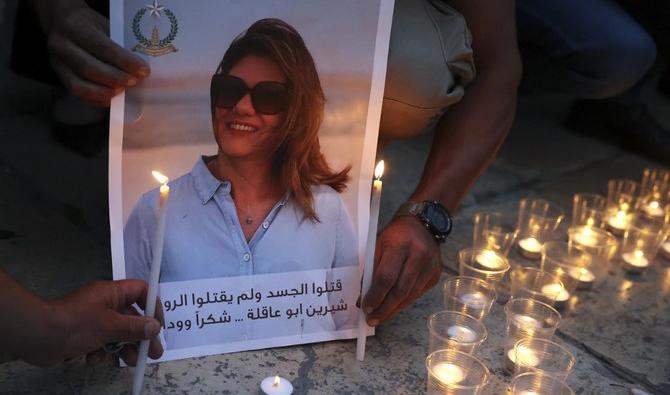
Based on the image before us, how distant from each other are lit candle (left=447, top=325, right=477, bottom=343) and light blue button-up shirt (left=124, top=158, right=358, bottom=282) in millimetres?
268

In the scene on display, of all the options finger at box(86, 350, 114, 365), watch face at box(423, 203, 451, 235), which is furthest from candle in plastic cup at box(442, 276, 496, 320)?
finger at box(86, 350, 114, 365)

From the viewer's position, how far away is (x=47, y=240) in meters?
1.78

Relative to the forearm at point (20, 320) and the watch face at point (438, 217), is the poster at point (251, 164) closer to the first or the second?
the watch face at point (438, 217)

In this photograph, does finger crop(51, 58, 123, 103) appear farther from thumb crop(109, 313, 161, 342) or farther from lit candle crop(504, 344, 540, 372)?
lit candle crop(504, 344, 540, 372)

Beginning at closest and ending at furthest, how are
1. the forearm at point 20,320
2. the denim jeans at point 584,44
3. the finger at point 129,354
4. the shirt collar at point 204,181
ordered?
the forearm at point 20,320 < the finger at point 129,354 < the shirt collar at point 204,181 < the denim jeans at point 584,44

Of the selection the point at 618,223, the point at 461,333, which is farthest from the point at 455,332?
the point at 618,223

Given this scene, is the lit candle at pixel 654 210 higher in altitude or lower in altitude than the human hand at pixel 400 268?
lower

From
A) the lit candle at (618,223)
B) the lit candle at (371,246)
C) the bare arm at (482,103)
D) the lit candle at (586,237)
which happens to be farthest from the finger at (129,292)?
the lit candle at (618,223)

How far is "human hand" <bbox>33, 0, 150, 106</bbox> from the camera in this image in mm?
1266

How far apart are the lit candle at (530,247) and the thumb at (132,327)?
1.24 meters

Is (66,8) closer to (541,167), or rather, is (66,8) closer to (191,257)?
(191,257)

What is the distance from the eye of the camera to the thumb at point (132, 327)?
1.21 m

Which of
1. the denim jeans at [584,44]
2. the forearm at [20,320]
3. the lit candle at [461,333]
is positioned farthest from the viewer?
the denim jeans at [584,44]

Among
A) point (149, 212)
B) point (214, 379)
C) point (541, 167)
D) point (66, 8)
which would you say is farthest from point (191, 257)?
point (541, 167)
